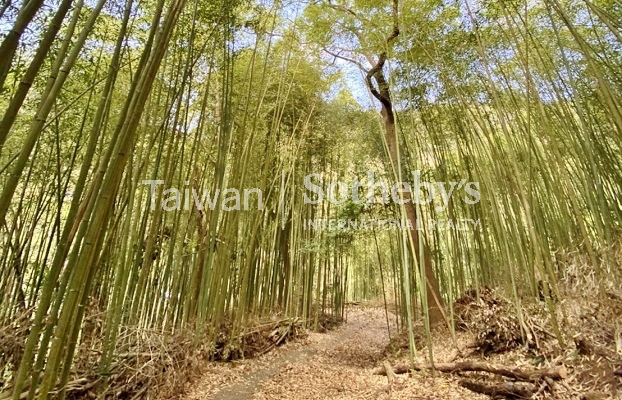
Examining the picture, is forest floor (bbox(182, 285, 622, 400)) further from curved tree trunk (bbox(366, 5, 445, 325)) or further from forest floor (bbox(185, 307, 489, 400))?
curved tree trunk (bbox(366, 5, 445, 325))

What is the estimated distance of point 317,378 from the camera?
10.8 ft

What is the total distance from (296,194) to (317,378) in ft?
8.22

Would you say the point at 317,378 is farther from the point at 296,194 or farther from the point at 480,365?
the point at 296,194

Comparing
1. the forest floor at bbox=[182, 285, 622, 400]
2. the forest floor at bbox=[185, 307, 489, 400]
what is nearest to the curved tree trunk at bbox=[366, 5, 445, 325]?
the forest floor at bbox=[182, 285, 622, 400]

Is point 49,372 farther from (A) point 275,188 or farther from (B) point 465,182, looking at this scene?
(A) point 275,188

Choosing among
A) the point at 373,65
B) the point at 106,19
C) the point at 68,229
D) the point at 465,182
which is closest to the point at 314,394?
the point at 465,182

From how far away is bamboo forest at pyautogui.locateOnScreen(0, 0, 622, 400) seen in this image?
1539 mm

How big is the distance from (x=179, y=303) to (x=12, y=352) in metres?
1.51

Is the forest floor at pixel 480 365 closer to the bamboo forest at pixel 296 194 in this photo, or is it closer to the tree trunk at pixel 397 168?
the bamboo forest at pixel 296 194

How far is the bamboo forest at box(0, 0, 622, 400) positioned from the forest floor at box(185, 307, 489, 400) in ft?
0.10

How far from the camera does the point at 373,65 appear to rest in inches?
170

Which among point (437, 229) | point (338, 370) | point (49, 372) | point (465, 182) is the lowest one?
point (338, 370)

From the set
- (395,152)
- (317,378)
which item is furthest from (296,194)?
(317,378)

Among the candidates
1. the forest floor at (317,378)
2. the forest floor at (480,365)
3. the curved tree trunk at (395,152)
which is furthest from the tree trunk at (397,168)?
the forest floor at (317,378)
